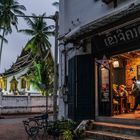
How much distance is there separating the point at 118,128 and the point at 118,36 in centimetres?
352

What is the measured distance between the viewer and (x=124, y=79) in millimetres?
18078

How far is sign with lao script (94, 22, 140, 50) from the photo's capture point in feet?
42.2

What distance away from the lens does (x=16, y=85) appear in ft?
177

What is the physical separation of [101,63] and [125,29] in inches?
85.9

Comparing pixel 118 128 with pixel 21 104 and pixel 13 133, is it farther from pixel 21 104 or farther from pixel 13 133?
pixel 21 104

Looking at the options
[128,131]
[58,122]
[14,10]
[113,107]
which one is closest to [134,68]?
[113,107]

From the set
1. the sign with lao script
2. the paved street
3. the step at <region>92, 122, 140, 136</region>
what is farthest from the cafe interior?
the paved street

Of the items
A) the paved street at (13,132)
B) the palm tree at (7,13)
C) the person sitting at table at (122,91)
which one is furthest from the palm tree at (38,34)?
the person sitting at table at (122,91)

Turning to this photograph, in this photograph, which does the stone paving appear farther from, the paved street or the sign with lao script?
the sign with lao script

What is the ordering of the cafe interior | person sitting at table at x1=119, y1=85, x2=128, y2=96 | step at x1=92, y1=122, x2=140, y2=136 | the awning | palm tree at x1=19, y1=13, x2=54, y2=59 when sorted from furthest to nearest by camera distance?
1. palm tree at x1=19, y1=13, x2=54, y2=59
2. person sitting at table at x1=119, y1=85, x2=128, y2=96
3. the cafe interior
4. step at x1=92, y1=122, x2=140, y2=136
5. the awning

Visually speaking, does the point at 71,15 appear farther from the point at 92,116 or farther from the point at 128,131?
the point at 128,131

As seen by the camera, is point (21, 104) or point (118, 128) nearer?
point (118, 128)

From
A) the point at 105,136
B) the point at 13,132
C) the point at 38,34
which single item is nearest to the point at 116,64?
the point at 105,136

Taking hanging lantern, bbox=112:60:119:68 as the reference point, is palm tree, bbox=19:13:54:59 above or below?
above
